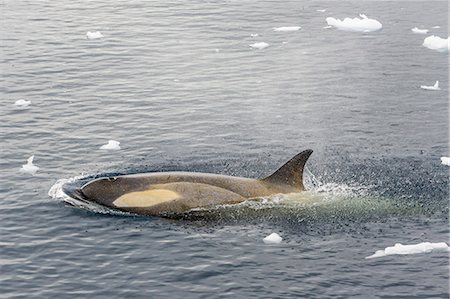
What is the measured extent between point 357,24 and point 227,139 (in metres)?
17.3

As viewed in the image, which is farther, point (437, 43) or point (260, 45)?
point (260, 45)

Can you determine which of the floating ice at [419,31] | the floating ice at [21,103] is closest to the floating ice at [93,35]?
the floating ice at [21,103]

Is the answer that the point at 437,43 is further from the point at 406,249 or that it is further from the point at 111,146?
the point at 406,249

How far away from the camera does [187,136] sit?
3102 centimetres

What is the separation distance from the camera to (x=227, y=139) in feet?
100

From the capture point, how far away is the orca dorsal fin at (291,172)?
974 inches

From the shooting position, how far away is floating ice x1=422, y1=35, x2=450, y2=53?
41.5 metres

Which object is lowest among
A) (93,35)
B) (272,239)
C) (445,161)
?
(445,161)

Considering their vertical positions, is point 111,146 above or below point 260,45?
below

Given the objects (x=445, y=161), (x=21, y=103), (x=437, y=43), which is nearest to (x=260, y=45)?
(x=437, y=43)

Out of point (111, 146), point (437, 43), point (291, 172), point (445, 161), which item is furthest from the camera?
point (437, 43)

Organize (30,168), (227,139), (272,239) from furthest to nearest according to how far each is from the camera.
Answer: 1. (227,139)
2. (30,168)
3. (272,239)

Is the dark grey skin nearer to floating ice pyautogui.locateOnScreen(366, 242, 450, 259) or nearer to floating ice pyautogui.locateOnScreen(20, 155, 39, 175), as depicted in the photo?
floating ice pyautogui.locateOnScreen(20, 155, 39, 175)

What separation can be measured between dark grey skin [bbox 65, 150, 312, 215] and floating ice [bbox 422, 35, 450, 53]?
18672 millimetres
